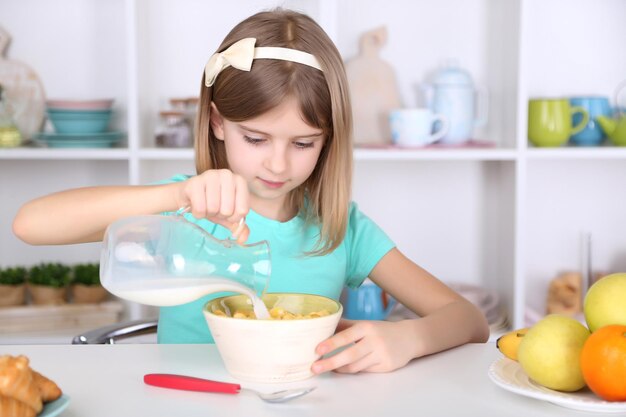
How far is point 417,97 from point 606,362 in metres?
1.62

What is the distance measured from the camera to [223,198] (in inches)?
35.3

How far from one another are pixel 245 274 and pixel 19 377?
0.25 m

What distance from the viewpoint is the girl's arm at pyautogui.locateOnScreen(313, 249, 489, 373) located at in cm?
92

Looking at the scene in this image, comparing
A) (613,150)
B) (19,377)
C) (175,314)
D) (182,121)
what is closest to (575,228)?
(613,150)

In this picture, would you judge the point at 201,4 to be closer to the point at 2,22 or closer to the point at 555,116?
the point at 2,22

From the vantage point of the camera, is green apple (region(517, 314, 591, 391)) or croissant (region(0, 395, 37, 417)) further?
green apple (region(517, 314, 591, 391))

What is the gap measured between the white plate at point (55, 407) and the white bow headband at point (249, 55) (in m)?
0.57

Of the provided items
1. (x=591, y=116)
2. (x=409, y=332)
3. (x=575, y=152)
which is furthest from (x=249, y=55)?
(x=591, y=116)

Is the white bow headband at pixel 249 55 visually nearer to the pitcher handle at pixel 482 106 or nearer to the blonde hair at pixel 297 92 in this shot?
the blonde hair at pixel 297 92

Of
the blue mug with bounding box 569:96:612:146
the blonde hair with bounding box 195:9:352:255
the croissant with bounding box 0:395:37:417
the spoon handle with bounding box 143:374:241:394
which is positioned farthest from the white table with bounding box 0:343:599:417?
the blue mug with bounding box 569:96:612:146

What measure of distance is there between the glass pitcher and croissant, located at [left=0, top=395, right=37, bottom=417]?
145 mm

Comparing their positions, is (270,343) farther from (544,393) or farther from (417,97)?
(417,97)

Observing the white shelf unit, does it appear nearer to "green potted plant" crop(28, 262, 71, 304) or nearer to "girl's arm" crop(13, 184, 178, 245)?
"green potted plant" crop(28, 262, 71, 304)

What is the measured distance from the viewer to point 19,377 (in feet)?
2.25
